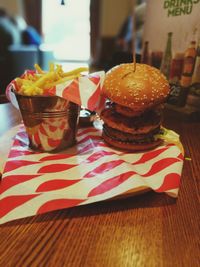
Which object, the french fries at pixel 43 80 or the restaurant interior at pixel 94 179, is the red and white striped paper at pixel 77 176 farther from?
the french fries at pixel 43 80

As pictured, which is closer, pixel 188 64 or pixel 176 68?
pixel 188 64

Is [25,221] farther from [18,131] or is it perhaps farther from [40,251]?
[18,131]

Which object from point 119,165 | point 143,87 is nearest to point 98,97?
point 143,87

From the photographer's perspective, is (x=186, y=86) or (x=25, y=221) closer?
(x=25, y=221)

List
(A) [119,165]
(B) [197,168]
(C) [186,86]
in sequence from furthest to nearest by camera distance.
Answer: (C) [186,86]
(B) [197,168]
(A) [119,165]

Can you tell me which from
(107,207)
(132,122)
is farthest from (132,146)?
(107,207)

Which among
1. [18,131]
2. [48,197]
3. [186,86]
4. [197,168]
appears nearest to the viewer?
[48,197]

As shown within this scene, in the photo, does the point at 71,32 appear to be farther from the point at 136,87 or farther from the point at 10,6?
the point at 136,87
